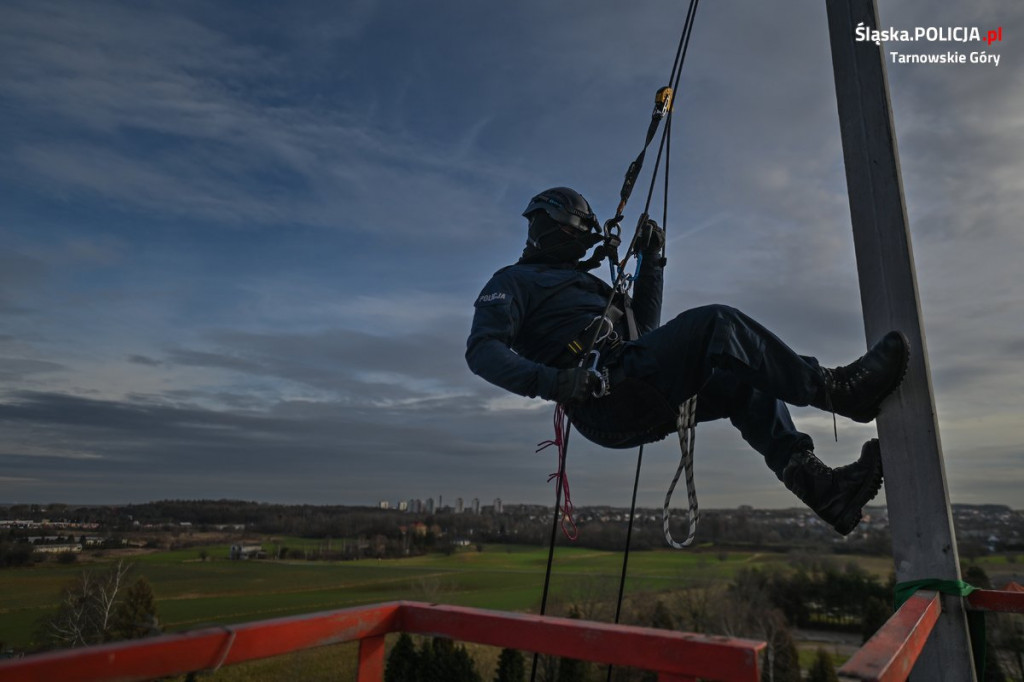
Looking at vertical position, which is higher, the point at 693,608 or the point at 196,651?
the point at 196,651

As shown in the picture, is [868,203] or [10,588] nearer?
[868,203]

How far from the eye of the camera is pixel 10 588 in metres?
72.4

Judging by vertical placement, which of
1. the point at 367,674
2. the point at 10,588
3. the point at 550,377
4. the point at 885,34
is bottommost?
the point at 10,588

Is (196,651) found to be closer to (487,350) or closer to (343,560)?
(487,350)

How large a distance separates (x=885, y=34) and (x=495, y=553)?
111 metres

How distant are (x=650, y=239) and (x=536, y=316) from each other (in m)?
0.87

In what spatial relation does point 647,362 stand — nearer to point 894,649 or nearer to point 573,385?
point 573,385

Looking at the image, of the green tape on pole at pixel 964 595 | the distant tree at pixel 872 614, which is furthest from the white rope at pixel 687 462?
the distant tree at pixel 872 614

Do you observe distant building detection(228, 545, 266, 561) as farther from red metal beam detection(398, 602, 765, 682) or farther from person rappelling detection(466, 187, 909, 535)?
red metal beam detection(398, 602, 765, 682)

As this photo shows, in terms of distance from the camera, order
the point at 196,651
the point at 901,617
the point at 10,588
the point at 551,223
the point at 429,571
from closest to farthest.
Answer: the point at 196,651 → the point at 901,617 → the point at 551,223 → the point at 10,588 → the point at 429,571

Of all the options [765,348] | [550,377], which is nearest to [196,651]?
[550,377]

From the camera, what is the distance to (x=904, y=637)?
1.60 metres

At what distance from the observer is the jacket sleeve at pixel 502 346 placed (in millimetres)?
2992

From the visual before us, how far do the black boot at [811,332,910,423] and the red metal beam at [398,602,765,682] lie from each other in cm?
164
